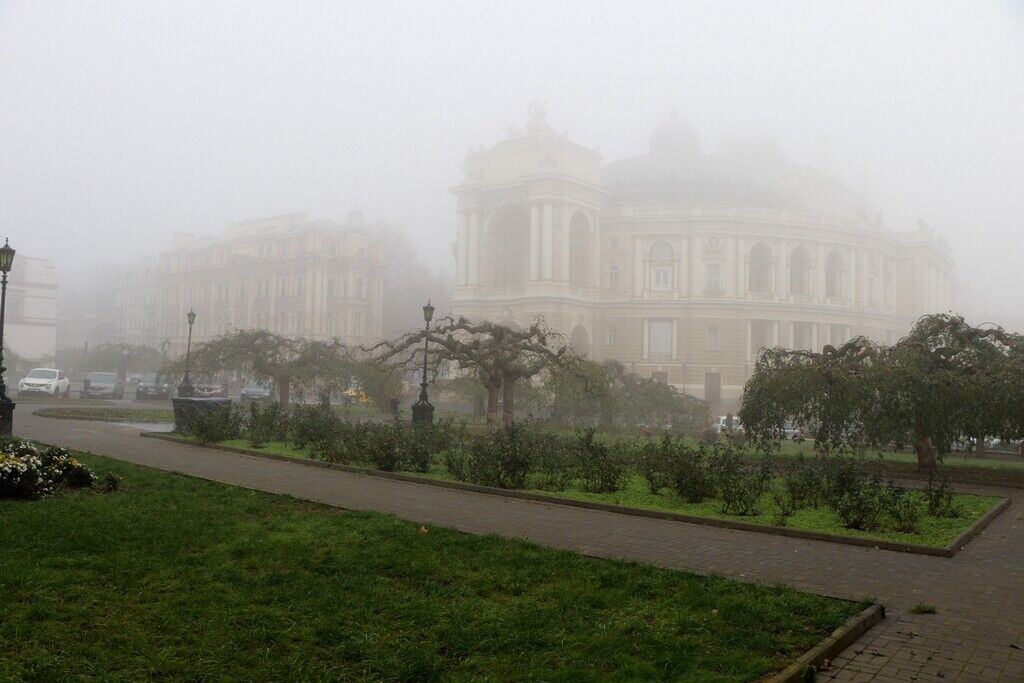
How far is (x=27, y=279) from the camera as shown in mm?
87625

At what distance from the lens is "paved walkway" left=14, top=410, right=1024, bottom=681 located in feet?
19.0

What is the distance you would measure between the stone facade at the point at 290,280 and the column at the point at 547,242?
2677 centimetres

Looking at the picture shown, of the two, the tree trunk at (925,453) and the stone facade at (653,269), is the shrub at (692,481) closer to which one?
the tree trunk at (925,453)

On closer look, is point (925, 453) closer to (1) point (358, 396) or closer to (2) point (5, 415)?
(2) point (5, 415)

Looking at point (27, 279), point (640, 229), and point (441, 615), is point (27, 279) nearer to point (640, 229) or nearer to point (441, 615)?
point (640, 229)

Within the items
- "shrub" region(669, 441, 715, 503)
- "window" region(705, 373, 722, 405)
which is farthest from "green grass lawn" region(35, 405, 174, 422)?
"window" region(705, 373, 722, 405)

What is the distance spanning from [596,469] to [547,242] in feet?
163

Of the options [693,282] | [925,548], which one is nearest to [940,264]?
[693,282]

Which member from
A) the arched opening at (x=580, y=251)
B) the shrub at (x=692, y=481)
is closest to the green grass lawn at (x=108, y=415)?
A: the shrub at (x=692, y=481)

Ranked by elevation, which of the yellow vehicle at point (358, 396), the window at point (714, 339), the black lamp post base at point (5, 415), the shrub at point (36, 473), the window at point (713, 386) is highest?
the window at point (714, 339)

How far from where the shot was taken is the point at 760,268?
68875mm

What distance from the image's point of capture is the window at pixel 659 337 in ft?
216

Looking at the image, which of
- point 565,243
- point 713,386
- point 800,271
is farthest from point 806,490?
point 800,271

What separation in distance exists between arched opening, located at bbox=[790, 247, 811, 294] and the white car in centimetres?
5404
